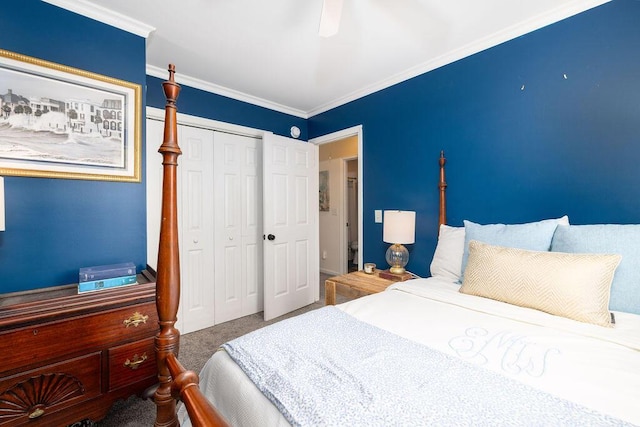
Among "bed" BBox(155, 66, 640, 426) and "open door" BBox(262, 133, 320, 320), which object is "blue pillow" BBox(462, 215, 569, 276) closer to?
"bed" BBox(155, 66, 640, 426)

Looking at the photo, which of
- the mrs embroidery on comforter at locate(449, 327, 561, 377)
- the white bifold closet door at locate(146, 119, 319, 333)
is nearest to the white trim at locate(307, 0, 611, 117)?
the white bifold closet door at locate(146, 119, 319, 333)

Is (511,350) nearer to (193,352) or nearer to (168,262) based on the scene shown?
(168,262)

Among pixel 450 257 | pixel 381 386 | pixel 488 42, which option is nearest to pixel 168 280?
pixel 381 386

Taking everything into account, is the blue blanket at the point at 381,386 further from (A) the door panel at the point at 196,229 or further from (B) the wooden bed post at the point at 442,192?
(A) the door panel at the point at 196,229

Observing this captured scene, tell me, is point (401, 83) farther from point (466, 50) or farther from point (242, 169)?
point (242, 169)

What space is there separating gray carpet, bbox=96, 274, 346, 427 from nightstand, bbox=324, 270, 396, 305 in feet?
3.51

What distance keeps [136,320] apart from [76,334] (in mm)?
249

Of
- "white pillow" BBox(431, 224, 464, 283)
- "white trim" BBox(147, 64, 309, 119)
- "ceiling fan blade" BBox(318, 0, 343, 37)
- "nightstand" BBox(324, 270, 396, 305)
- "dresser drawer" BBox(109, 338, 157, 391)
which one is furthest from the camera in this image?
"white trim" BBox(147, 64, 309, 119)

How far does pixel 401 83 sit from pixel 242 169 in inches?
74.4

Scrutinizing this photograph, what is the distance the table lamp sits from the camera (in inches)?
91.4

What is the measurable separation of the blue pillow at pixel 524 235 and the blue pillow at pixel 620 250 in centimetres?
12

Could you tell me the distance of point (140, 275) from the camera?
6.15 feet

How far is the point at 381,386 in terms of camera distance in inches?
29.9

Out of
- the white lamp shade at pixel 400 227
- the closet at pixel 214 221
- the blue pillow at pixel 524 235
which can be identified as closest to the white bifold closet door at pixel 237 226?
the closet at pixel 214 221
